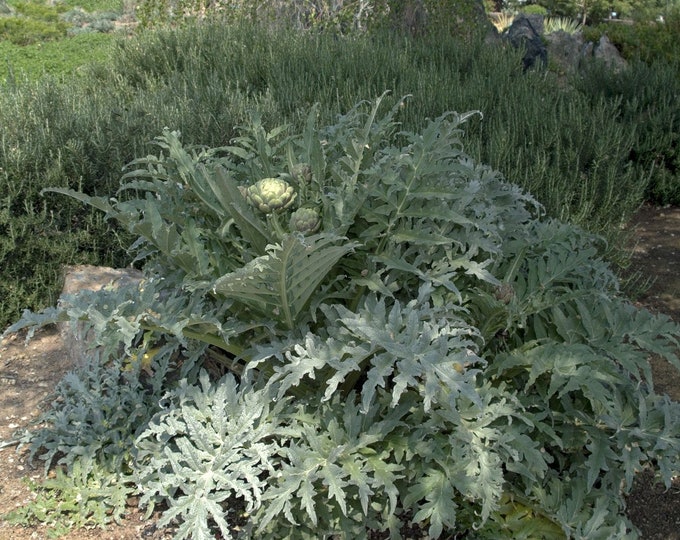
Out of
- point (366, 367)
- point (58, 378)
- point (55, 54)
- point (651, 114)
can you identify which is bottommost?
point (55, 54)

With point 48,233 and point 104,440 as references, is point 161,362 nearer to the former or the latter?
point 104,440

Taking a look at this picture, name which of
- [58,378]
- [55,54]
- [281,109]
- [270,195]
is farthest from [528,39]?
[270,195]

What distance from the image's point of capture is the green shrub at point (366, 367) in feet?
6.97

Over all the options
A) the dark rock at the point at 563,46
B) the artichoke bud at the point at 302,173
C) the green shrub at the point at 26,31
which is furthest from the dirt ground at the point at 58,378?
the green shrub at the point at 26,31

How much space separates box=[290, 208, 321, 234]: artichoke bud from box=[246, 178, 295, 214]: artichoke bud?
2.0 inches

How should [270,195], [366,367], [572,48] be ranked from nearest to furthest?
[270,195], [366,367], [572,48]

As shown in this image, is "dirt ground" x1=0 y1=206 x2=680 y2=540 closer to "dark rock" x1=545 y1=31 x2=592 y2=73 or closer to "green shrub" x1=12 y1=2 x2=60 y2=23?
"dark rock" x1=545 y1=31 x2=592 y2=73

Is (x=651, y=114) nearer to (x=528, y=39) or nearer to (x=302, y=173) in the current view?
(x=302, y=173)

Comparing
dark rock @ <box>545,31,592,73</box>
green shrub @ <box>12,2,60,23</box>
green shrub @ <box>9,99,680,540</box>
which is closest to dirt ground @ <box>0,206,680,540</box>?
green shrub @ <box>9,99,680,540</box>

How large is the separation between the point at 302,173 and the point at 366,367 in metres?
0.71

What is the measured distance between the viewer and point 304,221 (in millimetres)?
2375

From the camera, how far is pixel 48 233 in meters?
3.95

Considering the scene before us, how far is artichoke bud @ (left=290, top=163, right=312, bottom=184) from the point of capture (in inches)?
102

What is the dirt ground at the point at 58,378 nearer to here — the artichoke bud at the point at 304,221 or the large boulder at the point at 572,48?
the artichoke bud at the point at 304,221
